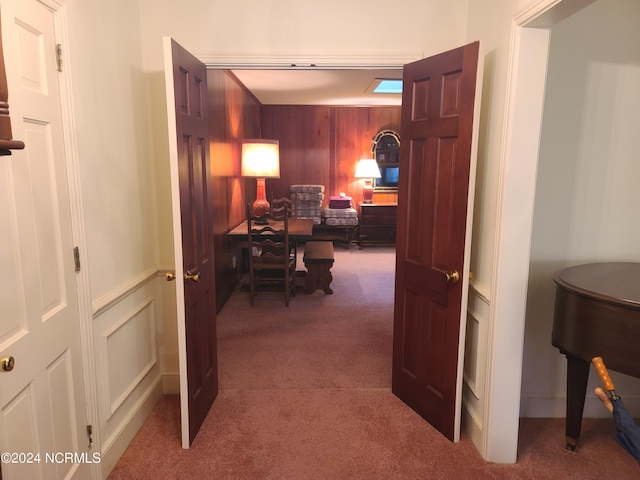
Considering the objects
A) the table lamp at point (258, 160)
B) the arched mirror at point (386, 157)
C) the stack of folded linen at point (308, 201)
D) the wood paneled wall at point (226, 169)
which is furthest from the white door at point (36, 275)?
the arched mirror at point (386, 157)

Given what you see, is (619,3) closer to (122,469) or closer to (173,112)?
(173,112)

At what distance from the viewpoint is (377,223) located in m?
7.90

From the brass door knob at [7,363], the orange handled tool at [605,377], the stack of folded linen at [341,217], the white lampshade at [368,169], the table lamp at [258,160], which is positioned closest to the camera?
the orange handled tool at [605,377]

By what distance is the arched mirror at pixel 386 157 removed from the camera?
27.6ft

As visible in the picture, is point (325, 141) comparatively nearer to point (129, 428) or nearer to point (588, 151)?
point (588, 151)

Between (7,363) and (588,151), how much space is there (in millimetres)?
2822

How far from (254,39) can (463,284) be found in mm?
1866

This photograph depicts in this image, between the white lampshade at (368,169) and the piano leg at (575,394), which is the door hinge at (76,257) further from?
the white lampshade at (368,169)

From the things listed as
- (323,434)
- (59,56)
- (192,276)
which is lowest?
(323,434)

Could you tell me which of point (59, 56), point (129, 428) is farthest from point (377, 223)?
point (59, 56)

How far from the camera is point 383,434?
2490 mm

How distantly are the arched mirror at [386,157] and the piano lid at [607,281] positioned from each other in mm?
6272

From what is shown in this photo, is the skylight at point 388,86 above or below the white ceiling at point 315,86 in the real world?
above

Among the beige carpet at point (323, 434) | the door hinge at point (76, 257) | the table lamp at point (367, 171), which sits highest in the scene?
the table lamp at point (367, 171)
